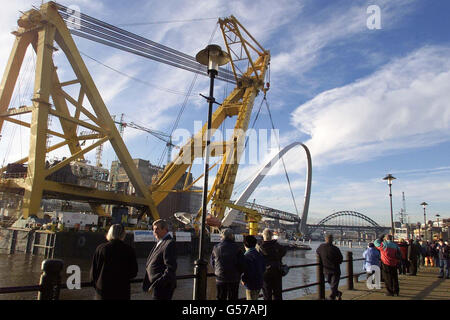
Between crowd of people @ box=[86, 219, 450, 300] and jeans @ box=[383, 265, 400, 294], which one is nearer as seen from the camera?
crowd of people @ box=[86, 219, 450, 300]

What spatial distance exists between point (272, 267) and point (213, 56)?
515 cm

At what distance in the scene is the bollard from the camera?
377 centimetres

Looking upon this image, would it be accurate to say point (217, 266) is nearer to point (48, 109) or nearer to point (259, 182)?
point (48, 109)

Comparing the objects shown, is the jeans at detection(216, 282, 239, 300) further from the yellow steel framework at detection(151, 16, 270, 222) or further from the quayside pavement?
the yellow steel framework at detection(151, 16, 270, 222)

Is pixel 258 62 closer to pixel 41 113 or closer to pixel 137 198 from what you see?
pixel 137 198

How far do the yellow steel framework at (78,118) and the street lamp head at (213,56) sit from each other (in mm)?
19597

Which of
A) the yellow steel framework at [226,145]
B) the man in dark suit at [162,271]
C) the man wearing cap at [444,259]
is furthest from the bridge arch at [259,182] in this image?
the man in dark suit at [162,271]

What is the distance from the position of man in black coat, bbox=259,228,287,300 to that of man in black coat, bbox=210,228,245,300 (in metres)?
0.72

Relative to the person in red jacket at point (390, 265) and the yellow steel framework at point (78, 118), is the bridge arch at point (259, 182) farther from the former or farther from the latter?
the person in red jacket at point (390, 265)

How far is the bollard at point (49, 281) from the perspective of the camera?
3.77 m

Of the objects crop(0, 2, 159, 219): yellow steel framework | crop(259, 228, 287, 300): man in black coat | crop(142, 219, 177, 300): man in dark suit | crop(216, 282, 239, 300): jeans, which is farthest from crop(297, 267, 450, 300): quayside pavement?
crop(0, 2, 159, 219): yellow steel framework

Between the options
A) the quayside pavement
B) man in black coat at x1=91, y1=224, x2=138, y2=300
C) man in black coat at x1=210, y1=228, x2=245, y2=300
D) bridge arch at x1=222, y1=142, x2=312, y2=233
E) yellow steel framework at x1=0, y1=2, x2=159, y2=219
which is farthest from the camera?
bridge arch at x1=222, y1=142, x2=312, y2=233
